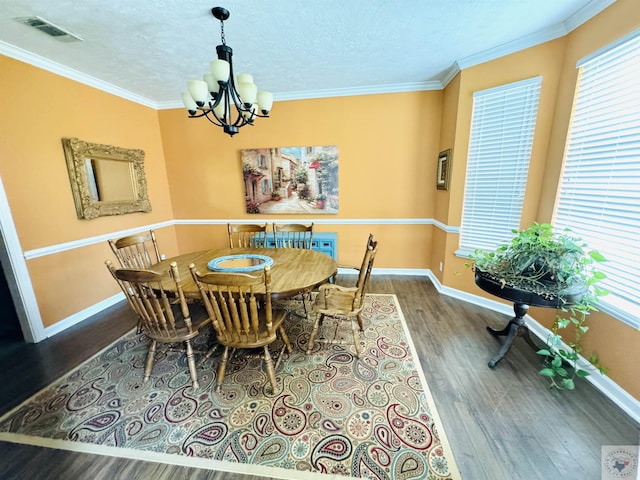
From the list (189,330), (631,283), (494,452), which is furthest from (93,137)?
(631,283)

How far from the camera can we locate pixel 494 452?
1.39 m

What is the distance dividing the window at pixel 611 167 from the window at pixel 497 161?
42 centimetres

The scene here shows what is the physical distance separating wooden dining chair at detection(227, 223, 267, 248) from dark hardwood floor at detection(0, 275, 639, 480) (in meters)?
1.61

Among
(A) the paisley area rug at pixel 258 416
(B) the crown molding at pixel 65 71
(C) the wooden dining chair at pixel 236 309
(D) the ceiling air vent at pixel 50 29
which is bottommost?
(A) the paisley area rug at pixel 258 416

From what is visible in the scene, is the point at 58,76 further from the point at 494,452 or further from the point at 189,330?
the point at 494,452

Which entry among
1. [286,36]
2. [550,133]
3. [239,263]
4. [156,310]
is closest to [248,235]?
[239,263]

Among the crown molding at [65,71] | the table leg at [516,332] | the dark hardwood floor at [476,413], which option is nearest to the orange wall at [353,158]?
the crown molding at [65,71]

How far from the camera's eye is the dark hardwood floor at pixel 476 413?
1333 mm

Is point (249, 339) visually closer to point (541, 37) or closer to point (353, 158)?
point (353, 158)

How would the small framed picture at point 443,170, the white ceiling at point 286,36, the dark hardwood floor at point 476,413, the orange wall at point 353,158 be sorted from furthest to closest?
the orange wall at point 353,158 < the small framed picture at point 443,170 < the white ceiling at point 286,36 < the dark hardwood floor at point 476,413

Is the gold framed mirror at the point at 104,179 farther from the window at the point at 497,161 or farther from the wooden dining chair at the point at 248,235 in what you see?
the window at the point at 497,161

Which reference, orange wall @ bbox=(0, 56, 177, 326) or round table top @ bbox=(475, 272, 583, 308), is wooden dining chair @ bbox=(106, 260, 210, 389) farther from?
round table top @ bbox=(475, 272, 583, 308)

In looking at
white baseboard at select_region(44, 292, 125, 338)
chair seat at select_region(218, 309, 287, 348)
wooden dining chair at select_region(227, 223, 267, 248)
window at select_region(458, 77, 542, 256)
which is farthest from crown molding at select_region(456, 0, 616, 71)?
white baseboard at select_region(44, 292, 125, 338)

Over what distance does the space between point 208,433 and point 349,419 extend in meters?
0.86
